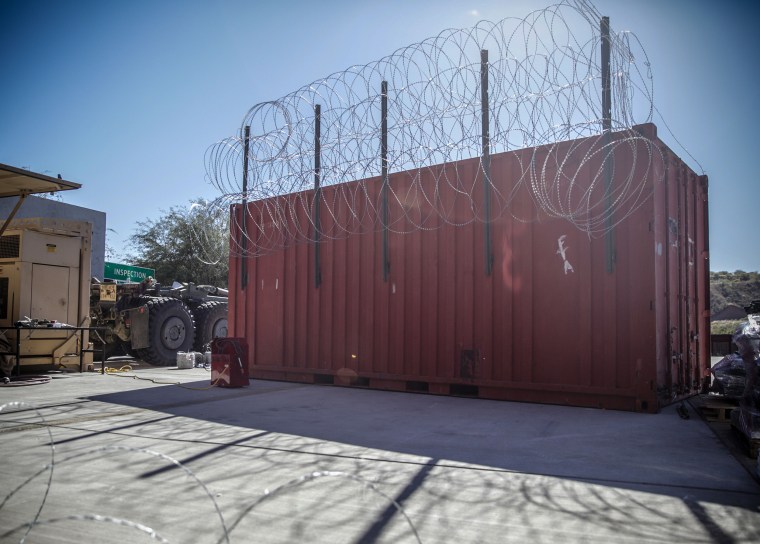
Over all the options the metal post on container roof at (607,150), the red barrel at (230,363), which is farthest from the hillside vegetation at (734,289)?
the red barrel at (230,363)

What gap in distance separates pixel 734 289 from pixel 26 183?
38.4 m

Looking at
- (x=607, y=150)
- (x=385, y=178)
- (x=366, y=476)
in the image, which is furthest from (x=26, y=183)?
(x=607, y=150)

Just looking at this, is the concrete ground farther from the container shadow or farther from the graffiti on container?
the graffiti on container

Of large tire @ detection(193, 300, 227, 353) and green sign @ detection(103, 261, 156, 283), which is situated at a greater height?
green sign @ detection(103, 261, 156, 283)

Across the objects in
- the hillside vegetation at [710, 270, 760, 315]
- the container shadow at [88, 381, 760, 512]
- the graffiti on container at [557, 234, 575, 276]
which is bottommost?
the container shadow at [88, 381, 760, 512]

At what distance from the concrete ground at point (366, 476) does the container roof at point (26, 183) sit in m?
3.42

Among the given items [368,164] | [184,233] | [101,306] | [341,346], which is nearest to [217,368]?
[341,346]

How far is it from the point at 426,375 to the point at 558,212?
3.27 m

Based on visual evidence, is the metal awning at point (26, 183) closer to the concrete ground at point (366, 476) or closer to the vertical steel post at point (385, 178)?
the concrete ground at point (366, 476)

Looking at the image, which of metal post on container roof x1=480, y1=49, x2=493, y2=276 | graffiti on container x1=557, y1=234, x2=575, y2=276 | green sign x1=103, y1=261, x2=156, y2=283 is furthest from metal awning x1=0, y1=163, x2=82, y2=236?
green sign x1=103, y1=261, x2=156, y2=283

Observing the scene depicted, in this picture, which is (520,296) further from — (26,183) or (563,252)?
(26,183)

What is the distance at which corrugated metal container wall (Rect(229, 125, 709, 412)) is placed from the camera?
733 cm

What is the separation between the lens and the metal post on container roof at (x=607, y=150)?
24.1 ft

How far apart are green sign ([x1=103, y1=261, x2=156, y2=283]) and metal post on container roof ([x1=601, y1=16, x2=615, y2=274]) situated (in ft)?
81.3
